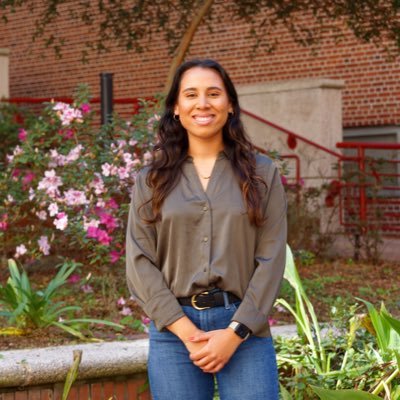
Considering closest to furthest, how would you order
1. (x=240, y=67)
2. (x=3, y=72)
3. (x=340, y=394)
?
(x=340, y=394), (x=3, y=72), (x=240, y=67)

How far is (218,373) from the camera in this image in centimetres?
322

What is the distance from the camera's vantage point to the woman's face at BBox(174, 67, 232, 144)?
330 centimetres

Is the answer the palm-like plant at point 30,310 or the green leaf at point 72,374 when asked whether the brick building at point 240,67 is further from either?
the green leaf at point 72,374

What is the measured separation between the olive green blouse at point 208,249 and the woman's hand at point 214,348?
0.06 meters

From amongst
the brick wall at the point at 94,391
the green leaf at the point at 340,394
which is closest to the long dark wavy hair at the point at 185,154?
the green leaf at the point at 340,394

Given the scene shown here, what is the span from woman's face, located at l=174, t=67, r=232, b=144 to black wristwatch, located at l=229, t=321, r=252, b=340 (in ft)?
2.05

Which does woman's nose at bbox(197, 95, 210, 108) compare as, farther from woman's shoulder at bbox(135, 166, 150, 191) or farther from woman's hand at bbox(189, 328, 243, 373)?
woman's hand at bbox(189, 328, 243, 373)

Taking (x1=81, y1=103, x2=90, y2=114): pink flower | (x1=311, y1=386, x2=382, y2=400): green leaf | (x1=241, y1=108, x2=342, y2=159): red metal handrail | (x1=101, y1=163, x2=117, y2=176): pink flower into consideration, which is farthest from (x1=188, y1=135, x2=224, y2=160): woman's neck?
(x1=241, y1=108, x2=342, y2=159): red metal handrail

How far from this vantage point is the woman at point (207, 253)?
317cm

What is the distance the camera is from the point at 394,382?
4496 millimetres

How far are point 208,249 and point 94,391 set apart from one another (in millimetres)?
1471

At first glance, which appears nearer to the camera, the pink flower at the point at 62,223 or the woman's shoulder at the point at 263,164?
the woman's shoulder at the point at 263,164

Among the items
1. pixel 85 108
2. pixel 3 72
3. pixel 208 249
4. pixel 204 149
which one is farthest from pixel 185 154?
pixel 3 72

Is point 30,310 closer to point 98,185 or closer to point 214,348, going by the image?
point 98,185
